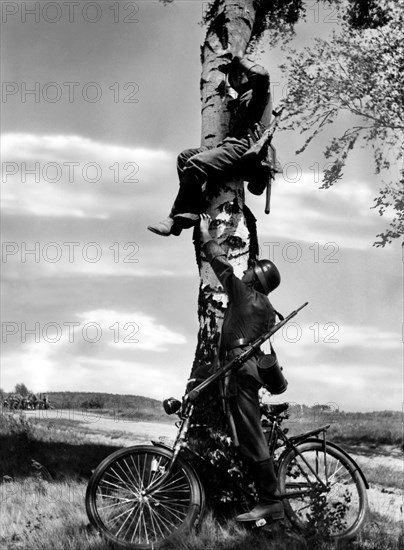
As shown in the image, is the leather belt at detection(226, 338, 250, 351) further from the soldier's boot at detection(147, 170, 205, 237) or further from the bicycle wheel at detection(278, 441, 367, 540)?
the soldier's boot at detection(147, 170, 205, 237)

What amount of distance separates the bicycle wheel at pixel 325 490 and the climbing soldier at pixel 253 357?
285mm

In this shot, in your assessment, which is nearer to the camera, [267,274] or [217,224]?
[267,274]

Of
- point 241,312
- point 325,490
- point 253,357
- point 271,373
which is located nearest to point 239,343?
point 253,357

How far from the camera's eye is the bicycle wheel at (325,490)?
6211 mm

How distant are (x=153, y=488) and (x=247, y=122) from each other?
3660 mm

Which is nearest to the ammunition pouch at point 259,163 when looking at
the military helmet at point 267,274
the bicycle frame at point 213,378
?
the military helmet at point 267,274

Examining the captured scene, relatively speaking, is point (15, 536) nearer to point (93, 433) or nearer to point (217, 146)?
point (217, 146)

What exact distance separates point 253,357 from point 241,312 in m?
0.40

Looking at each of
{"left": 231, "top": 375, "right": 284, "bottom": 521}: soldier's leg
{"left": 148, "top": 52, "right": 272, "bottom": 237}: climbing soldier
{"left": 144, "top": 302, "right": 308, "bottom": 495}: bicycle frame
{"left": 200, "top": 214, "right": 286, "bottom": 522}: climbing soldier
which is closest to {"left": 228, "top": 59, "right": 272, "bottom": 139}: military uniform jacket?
{"left": 148, "top": 52, "right": 272, "bottom": 237}: climbing soldier

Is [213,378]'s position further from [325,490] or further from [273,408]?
[325,490]

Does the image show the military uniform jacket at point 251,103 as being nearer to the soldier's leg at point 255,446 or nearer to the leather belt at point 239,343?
the leather belt at point 239,343

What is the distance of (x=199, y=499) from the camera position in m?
5.99

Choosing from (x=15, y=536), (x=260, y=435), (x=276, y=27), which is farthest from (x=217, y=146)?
(x=276, y=27)

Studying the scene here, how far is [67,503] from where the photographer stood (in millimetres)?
7074
